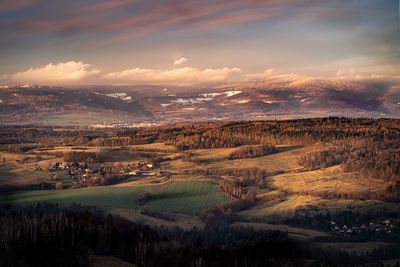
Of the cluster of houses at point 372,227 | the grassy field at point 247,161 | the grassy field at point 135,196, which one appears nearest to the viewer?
the cluster of houses at point 372,227

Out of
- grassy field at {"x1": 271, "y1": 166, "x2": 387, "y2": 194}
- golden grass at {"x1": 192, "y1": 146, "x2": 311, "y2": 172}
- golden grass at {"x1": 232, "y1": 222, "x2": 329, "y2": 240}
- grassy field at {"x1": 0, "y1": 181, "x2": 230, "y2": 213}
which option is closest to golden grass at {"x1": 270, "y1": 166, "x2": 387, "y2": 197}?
grassy field at {"x1": 271, "y1": 166, "x2": 387, "y2": 194}

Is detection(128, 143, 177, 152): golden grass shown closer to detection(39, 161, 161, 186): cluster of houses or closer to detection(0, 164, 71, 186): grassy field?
detection(39, 161, 161, 186): cluster of houses

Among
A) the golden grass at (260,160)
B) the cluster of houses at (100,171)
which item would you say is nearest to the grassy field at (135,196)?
the cluster of houses at (100,171)

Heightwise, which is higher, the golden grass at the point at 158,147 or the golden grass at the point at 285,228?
the golden grass at the point at 158,147

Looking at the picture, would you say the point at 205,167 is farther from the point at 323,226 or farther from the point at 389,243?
the point at 389,243

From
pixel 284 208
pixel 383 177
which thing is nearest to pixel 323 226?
pixel 284 208

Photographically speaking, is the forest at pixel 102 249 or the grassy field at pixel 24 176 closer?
the forest at pixel 102 249

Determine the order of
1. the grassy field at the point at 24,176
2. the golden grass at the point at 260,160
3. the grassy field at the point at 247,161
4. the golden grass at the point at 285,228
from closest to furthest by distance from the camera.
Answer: the golden grass at the point at 285,228
the grassy field at the point at 24,176
the grassy field at the point at 247,161
the golden grass at the point at 260,160

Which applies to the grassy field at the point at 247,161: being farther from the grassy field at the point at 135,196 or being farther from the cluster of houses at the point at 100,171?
the grassy field at the point at 135,196
